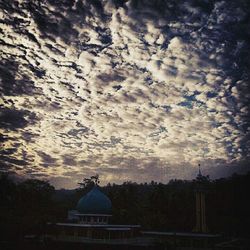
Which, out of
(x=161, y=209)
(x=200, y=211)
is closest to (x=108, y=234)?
(x=200, y=211)

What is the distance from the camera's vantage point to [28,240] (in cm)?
3697

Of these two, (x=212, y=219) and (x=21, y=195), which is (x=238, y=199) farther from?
(x=21, y=195)

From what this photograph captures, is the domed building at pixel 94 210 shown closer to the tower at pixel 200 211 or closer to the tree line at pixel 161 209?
the tree line at pixel 161 209

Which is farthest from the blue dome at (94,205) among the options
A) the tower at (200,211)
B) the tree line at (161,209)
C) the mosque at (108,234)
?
the tower at (200,211)

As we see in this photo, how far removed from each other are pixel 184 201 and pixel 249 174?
634 inches

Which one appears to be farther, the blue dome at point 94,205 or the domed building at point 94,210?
the blue dome at point 94,205

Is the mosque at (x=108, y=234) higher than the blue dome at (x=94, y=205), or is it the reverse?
the blue dome at (x=94, y=205)

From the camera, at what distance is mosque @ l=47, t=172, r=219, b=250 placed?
123 feet

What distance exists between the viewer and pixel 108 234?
137ft

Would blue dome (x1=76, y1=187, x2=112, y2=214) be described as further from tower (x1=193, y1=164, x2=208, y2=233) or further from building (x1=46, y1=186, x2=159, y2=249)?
tower (x1=193, y1=164, x2=208, y2=233)

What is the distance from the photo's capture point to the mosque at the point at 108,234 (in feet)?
123

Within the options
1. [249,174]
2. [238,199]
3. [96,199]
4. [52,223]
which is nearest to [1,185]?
[52,223]

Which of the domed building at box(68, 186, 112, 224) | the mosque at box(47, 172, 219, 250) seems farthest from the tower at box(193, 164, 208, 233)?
the domed building at box(68, 186, 112, 224)

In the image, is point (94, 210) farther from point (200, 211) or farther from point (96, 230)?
point (200, 211)
